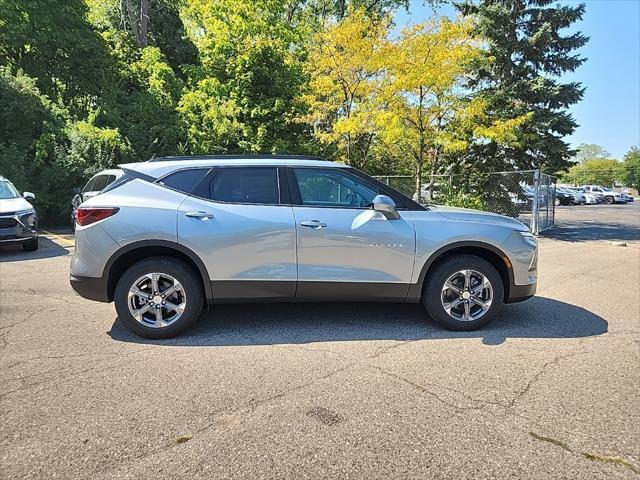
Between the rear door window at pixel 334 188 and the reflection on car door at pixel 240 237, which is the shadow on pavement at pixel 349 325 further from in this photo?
the rear door window at pixel 334 188

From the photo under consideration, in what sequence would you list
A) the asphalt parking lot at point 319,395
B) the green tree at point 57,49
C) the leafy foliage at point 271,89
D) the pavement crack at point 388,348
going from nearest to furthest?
the asphalt parking lot at point 319,395 → the pavement crack at point 388,348 → the leafy foliage at point 271,89 → the green tree at point 57,49

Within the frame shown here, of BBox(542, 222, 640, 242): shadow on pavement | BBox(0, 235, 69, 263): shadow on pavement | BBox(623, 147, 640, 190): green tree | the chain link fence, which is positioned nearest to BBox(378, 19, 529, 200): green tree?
the chain link fence

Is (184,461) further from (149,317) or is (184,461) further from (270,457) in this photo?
(149,317)

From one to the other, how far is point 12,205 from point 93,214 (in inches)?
241

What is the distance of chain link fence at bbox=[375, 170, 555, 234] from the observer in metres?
16.7

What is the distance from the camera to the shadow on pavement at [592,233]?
14472 mm

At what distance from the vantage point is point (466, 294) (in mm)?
4641

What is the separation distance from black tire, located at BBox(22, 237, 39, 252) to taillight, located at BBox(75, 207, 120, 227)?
19.4 ft

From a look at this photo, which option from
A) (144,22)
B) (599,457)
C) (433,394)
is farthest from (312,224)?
(144,22)

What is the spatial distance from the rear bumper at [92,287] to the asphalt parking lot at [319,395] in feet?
1.30

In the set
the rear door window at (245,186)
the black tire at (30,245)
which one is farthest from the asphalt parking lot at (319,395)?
the black tire at (30,245)

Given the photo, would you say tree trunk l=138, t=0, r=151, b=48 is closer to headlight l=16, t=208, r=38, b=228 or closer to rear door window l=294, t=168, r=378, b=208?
headlight l=16, t=208, r=38, b=228

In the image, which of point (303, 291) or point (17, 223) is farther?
point (17, 223)

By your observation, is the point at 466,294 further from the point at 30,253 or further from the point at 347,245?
the point at 30,253
